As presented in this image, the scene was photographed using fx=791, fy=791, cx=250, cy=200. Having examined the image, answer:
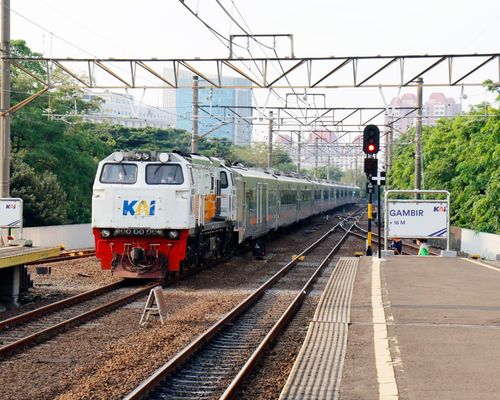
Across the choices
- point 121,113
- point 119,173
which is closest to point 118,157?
point 119,173

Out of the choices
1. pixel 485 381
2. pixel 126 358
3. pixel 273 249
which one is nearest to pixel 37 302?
pixel 126 358

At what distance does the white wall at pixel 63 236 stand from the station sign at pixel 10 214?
4.32m

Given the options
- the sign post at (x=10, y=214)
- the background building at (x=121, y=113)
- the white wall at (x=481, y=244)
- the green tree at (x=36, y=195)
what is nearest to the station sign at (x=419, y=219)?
the white wall at (x=481, y=244)

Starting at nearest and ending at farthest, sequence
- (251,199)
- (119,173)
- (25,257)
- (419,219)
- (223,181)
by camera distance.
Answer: (25,257), (119,173), (419,219), (223,181), (251,199)

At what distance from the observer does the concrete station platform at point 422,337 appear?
7262 mm

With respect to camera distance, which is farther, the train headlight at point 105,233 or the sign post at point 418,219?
the sign post at point 418,219

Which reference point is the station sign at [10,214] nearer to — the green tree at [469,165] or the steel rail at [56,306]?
the steel rail at [56,306]

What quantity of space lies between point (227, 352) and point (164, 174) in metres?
8.29

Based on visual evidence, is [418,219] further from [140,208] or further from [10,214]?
[10,214]

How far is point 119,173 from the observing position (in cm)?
1847

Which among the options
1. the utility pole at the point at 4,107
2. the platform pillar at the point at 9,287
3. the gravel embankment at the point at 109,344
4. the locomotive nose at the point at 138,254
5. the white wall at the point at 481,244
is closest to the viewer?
the gravel embankment at the point at 109,344

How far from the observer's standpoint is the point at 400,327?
10.4 m

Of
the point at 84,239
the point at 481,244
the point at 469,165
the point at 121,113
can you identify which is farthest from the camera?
the point at 121,113

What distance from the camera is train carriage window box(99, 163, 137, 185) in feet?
60.1
